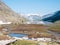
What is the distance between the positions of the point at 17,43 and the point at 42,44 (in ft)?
12.2

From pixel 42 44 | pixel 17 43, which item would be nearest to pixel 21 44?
pixel 17 43

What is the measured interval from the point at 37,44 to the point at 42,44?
2.24 ft

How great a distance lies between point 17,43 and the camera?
3069 centimetres

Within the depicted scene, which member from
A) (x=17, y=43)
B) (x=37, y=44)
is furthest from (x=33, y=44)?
(x=17, y=43)

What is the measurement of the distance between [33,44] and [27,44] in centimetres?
104

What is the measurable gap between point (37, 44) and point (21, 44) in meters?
2.30

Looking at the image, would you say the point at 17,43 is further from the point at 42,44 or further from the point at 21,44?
the point at 42,44

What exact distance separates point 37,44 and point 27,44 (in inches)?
54.6

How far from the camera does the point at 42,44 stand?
2934cm

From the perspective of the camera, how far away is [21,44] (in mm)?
30062

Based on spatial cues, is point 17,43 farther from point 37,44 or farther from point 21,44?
point 37,44

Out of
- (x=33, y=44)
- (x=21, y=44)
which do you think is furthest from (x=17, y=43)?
(x=33, y=44)

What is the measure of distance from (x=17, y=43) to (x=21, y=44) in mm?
866

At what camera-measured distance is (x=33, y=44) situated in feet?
95.2
